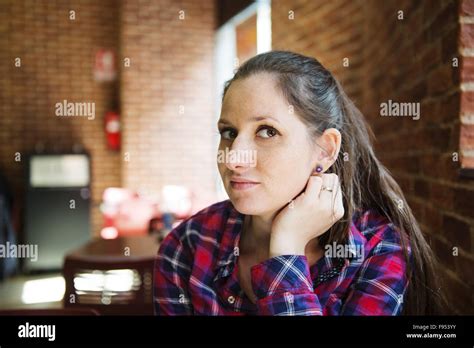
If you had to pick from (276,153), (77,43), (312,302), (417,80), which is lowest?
(312,302)

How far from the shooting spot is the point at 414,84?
4.16 feet

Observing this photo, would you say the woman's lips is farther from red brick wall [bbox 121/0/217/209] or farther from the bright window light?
the bright window light

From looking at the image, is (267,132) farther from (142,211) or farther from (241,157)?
(142,211)

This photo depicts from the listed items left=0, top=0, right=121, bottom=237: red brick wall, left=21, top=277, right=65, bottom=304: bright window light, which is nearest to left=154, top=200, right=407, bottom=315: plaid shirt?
left=21, top=277, right=65, bottom=304: bright window light

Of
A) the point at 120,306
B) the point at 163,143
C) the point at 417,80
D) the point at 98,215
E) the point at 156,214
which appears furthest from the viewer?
the point at 98,215

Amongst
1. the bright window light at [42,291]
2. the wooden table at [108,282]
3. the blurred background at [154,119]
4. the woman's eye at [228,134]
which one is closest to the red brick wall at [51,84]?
the blurred background at [154,119]

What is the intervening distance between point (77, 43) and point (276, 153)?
451cm

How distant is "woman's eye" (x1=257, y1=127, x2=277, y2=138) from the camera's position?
917mm

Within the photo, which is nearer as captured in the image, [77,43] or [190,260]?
[190,260]

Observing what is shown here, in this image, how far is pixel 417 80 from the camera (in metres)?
1.25

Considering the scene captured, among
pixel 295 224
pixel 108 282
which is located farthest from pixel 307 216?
pixel 108 282

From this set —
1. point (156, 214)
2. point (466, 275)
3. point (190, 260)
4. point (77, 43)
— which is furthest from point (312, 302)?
point (77, 43)

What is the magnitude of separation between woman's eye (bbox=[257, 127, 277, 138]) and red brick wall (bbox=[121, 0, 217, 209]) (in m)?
2.69

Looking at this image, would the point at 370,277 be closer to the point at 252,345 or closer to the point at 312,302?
the point at 312,302
